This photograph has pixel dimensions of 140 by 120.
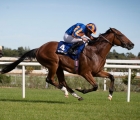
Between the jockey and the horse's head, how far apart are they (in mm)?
593

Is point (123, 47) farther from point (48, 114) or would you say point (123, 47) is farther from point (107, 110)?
point (48, 114)

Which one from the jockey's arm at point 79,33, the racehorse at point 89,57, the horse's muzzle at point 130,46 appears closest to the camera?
the racehorse at point 89,57

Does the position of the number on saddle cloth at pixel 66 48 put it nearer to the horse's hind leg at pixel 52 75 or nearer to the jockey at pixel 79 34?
the jockey at pixel 79 34

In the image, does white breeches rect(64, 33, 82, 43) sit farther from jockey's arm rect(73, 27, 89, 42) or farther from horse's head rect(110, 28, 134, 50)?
horse's head rect(110, 28, 134, 50)

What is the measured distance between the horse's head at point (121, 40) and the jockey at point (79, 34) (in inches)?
23.3

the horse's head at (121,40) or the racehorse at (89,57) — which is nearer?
the racehorse at (89,57)

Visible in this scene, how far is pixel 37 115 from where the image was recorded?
19.3ft

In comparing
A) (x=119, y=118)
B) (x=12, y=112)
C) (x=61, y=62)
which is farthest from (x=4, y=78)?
(x=119, y=118)

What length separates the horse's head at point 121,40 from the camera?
8516 millimetres

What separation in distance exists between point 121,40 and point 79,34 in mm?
1084

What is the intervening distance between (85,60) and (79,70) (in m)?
0.30

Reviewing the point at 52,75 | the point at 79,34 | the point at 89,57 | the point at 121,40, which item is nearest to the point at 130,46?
the point at 121,40

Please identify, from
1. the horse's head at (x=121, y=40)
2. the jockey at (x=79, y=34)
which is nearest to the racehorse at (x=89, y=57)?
the horse's head at (x=121, y=40)

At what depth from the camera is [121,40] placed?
8562 mm
